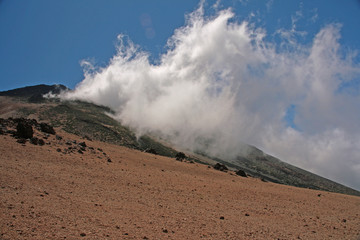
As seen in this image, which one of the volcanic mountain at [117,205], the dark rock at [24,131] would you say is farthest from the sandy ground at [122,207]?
the dark rock at [24,131]

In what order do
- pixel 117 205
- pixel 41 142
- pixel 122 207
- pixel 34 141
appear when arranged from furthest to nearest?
pixel 41 142 < pixel 34 141 < pixel 117 205 < pixel 122 207

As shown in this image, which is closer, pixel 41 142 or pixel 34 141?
pixel 34 141

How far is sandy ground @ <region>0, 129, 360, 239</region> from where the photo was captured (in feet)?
28.5

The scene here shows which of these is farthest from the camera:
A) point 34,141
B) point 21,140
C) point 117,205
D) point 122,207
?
point 34,141

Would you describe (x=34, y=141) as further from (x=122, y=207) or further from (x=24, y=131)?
(x=122, y=207)

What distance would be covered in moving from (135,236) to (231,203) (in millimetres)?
9246

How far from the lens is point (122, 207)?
38.1 feet

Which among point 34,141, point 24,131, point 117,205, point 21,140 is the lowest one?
point 117,205

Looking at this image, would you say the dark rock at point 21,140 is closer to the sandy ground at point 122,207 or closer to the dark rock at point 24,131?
the sandy ground at point 122,207

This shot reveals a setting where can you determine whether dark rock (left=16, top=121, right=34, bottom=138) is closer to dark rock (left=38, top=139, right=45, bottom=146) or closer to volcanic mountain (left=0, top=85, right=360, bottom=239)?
volcanic mountain (left=0, top=85, right=360, bottom=239)

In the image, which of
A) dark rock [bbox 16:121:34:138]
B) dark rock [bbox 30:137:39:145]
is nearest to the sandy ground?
dark rock [bbox 30:137:39:145]

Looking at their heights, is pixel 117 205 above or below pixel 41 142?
below

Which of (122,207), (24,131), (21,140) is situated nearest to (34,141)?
(21,140)

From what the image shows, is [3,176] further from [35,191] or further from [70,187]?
[70,187]
